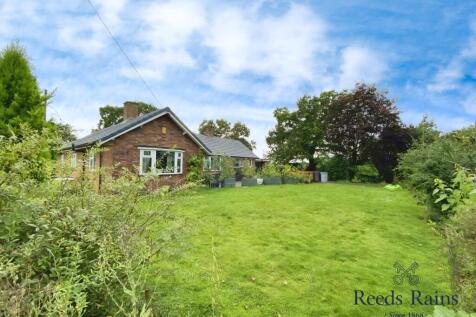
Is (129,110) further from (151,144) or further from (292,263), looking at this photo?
(292,263)

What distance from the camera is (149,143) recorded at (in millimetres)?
16266

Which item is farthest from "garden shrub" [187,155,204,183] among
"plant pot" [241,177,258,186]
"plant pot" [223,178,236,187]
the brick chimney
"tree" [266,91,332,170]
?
"tree" [266,91,332,170]

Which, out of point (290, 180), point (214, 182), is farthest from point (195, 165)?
point (290, 180)

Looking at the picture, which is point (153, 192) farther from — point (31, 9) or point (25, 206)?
point (31, 9)

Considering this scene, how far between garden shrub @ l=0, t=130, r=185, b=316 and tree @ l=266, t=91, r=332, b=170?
31.0 meters

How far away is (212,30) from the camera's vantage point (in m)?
10.4

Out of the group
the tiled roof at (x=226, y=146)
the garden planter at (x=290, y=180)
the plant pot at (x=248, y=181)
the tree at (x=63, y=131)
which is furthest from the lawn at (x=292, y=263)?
the tiled roof at (x=226, y=146)

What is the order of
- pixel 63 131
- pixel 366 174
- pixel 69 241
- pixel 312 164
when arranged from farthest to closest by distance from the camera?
pixel 312 164
pixel 366 174
pixel 63 131
pixel 69 241

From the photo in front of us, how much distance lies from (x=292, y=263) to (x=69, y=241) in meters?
4.01

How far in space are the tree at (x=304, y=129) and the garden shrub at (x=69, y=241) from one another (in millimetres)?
30991

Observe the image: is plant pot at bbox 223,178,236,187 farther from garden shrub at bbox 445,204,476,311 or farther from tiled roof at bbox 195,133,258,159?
garden shrub at bbox 445,204,476,311

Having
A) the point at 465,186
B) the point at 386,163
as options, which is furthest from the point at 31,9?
the point at 386,163

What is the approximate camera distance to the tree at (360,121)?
2511 centimetres

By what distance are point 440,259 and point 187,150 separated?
15.0 meters
